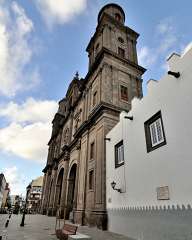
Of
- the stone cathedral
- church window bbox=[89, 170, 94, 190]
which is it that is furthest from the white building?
church window bbox=[89, 170, 94, 190]

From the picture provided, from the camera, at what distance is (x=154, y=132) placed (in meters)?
8.12

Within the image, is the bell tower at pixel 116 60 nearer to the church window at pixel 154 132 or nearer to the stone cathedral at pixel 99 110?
the stone cathedral at pixel 99 110

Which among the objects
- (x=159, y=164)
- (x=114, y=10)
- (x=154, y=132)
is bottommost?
(x=159, y=164)

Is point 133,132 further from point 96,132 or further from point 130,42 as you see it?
point 130,42

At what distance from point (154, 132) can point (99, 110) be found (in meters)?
7.79

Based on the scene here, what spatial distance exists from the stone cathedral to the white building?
3.40 meters

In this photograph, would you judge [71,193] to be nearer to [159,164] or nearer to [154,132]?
[154,132]

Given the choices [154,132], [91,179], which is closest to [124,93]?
[91,179]

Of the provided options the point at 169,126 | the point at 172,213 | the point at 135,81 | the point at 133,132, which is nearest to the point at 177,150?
the point at 169,126

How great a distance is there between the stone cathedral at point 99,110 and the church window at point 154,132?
551 centimetres

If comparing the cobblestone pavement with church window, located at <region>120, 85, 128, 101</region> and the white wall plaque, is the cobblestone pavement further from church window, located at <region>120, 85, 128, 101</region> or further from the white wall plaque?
church window, located at <region>120, 85, 128, 101</region>

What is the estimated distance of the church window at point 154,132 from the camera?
24.9 feet

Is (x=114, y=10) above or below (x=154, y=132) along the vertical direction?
above

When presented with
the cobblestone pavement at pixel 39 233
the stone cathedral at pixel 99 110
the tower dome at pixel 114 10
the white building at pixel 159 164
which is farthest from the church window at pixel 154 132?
the tower dome at pixel 114 10
